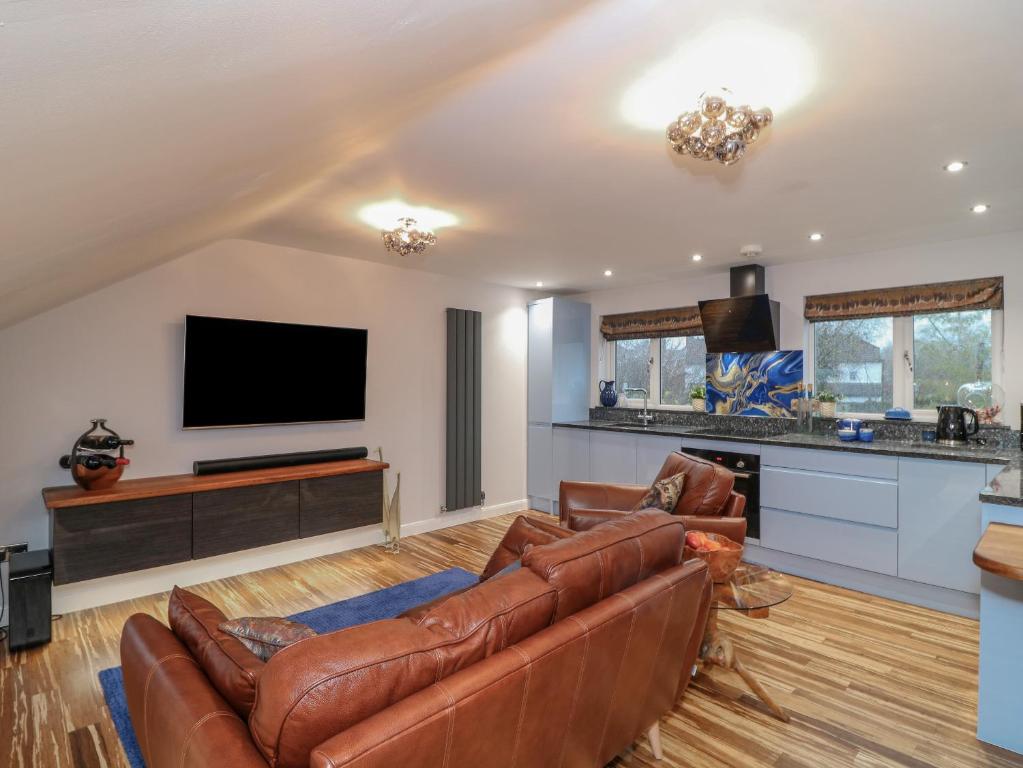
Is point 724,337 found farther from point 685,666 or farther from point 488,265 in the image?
point 685,666

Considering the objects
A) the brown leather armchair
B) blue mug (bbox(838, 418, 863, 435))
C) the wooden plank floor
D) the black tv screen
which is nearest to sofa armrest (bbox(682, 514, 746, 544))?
the brown leather armchair

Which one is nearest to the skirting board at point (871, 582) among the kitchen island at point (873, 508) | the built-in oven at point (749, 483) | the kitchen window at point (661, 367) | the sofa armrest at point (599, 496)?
the kitchen island at point (873, 508)

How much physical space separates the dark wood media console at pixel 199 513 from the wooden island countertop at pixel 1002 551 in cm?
372

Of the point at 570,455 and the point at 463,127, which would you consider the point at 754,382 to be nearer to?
the point at 570,455

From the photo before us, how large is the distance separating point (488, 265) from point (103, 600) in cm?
371

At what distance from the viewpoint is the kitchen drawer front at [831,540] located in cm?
358

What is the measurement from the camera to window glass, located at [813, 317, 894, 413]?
4.30 meters

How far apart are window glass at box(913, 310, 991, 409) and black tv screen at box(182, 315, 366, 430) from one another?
4.49 m

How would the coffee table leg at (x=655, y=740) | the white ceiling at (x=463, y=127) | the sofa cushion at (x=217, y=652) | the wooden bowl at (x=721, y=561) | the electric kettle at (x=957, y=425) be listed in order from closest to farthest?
1. the white ceiling at (x=463, y=127)
2. the sofa cushion at (x=217, y=652)
3. the coffee table leg at (x=655, y=740)
4. the wooden bowl at (x=721, y=561)
5. the electric kettle at (x=957, y=425)

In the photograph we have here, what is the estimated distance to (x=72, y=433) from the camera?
134 inches

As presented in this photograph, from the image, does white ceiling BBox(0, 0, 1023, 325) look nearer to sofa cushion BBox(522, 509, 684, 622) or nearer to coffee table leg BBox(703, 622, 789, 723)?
sofa cushion BBox(522, 509, 684, 622)

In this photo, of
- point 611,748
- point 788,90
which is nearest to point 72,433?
point 611,748

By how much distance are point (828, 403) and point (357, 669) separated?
455cm

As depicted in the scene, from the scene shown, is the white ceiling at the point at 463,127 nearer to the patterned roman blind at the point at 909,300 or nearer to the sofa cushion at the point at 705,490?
the patterned roman blind at the point at 909,300
